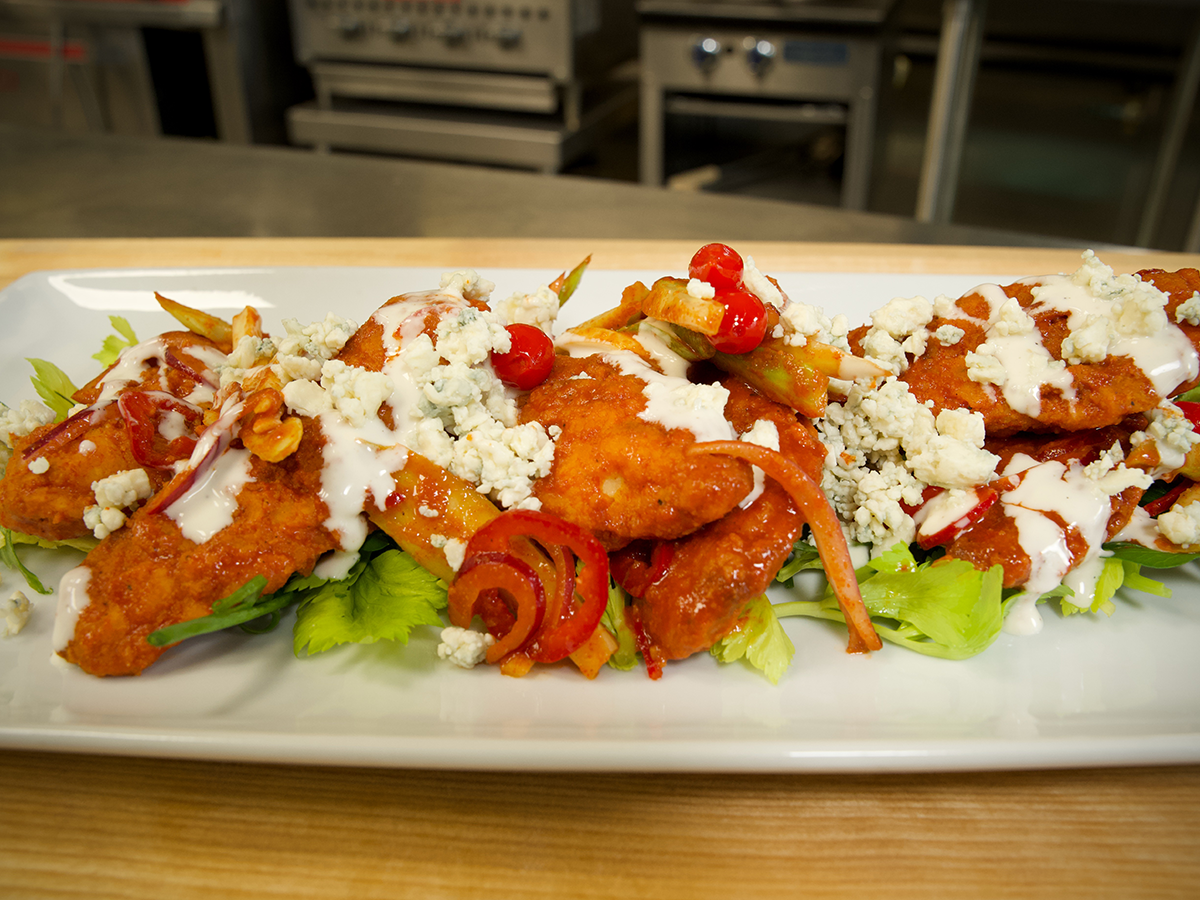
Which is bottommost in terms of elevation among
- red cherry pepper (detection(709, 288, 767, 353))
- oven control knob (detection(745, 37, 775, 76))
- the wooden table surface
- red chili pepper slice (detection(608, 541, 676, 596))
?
the wooden table surface

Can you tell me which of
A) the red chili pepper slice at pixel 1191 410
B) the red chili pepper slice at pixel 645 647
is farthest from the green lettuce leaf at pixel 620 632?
the red chili pepper slice at pixel 1191 410

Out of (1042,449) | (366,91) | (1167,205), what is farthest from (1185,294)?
(366,91)

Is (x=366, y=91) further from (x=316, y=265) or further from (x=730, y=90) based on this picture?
(x=316, y=265)

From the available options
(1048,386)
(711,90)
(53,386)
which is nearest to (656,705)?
(1048,386)

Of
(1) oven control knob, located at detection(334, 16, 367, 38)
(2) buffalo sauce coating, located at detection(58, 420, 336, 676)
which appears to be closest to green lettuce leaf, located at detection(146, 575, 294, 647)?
(2) buffalo sauce coating, located at detection(58, 420, 336, 676)

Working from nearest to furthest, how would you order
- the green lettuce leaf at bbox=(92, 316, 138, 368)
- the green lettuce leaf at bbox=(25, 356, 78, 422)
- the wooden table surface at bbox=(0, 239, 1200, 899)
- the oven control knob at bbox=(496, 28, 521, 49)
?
the wooden table surface at bbox=(0, 239, 1200, 899), the green lettuce leaf at bbox=(25, 356, 78, 422), the green lettuce leaf at bbox=(92, 316, 138, 368), the oven control knob at bbox=(496, 28, 521, 49)

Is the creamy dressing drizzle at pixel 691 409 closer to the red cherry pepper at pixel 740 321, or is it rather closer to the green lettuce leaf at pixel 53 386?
the red cherry pepper at pixel 740 321

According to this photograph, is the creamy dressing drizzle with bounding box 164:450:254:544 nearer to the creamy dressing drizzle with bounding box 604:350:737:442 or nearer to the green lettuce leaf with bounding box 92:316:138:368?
the creamy dressing drizzle with bounding box 604:350:737:442
